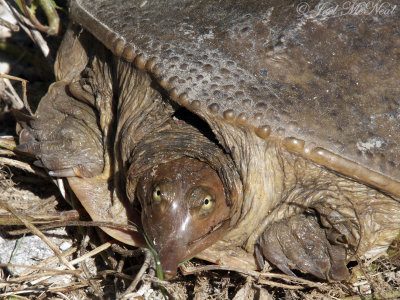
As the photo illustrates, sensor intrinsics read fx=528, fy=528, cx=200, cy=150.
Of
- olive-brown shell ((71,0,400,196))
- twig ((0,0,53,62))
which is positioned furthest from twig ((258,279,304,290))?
twig ((0,0,53,62))

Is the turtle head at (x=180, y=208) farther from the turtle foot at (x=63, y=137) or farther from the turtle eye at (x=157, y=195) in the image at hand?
the turtle foot at (x=63, y=137)

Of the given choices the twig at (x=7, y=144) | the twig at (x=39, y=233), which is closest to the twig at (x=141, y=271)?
the twig at (x=39, y=233)

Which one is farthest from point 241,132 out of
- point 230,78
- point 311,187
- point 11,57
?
point 11,57

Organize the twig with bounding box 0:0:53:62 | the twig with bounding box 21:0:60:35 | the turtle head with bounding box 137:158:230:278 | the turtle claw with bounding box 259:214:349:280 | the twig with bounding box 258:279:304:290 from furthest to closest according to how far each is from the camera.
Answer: the twig with bounding box 0:0:53:62 < the twig with bounding box 21:0:60:35 < the twig with bounding box 258:279:304:290 < the turtle claw with bounding box 259:214:349:280 < the turtle head with bounding box 137:158:230:278

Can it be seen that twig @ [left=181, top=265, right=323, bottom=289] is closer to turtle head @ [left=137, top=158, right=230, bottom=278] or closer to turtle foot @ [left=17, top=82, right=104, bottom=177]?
turtle head @ [left=137, top=158, right=230, bottom=278]

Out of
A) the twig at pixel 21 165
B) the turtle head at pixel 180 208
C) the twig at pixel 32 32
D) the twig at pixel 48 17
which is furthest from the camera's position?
the twig at pixel 32 32

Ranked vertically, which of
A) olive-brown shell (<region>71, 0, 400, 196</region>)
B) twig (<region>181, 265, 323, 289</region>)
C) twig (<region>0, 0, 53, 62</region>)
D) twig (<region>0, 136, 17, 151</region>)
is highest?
olive-brown shell (<region>71, 0, 400, 196</region>)
